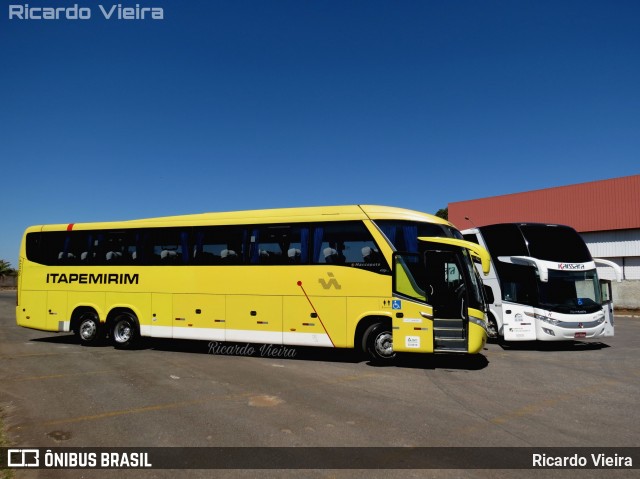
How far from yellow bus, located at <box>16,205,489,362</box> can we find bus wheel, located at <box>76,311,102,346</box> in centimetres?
3

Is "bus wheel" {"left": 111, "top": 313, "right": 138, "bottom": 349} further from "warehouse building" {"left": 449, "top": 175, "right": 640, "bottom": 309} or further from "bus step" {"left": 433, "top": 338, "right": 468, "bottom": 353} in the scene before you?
"warehouse building" {"left": 449, "top": 175, "right": 640, "bottom": 309}

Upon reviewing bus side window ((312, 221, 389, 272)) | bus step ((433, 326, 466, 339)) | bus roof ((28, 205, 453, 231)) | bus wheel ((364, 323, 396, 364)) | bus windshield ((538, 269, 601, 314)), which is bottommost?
bus wheel ((364, 323, 396, 364))

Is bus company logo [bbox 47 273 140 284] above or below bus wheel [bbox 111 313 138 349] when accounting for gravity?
above

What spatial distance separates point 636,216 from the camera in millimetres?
37625

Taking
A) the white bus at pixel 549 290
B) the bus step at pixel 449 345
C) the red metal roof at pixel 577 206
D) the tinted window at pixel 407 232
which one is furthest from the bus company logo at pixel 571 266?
the red metal roof at pixel 577 206

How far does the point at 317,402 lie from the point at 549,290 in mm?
9176

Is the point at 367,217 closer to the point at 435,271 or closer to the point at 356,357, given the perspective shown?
the point at 435,271

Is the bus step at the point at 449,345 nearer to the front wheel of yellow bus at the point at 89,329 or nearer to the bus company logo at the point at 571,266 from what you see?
the bus company logo at the point at 571,266

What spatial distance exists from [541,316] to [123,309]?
12682 mm

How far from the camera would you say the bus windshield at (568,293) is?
1306cm

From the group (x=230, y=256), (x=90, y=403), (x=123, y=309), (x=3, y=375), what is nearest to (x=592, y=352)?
(x=230, y=256)

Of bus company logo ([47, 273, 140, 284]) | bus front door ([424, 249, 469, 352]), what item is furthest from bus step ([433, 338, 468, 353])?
bus company logo ([47, 273, 140, 284])

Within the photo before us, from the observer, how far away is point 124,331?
1343 centimetres

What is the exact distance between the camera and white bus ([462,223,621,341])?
1298 cm
